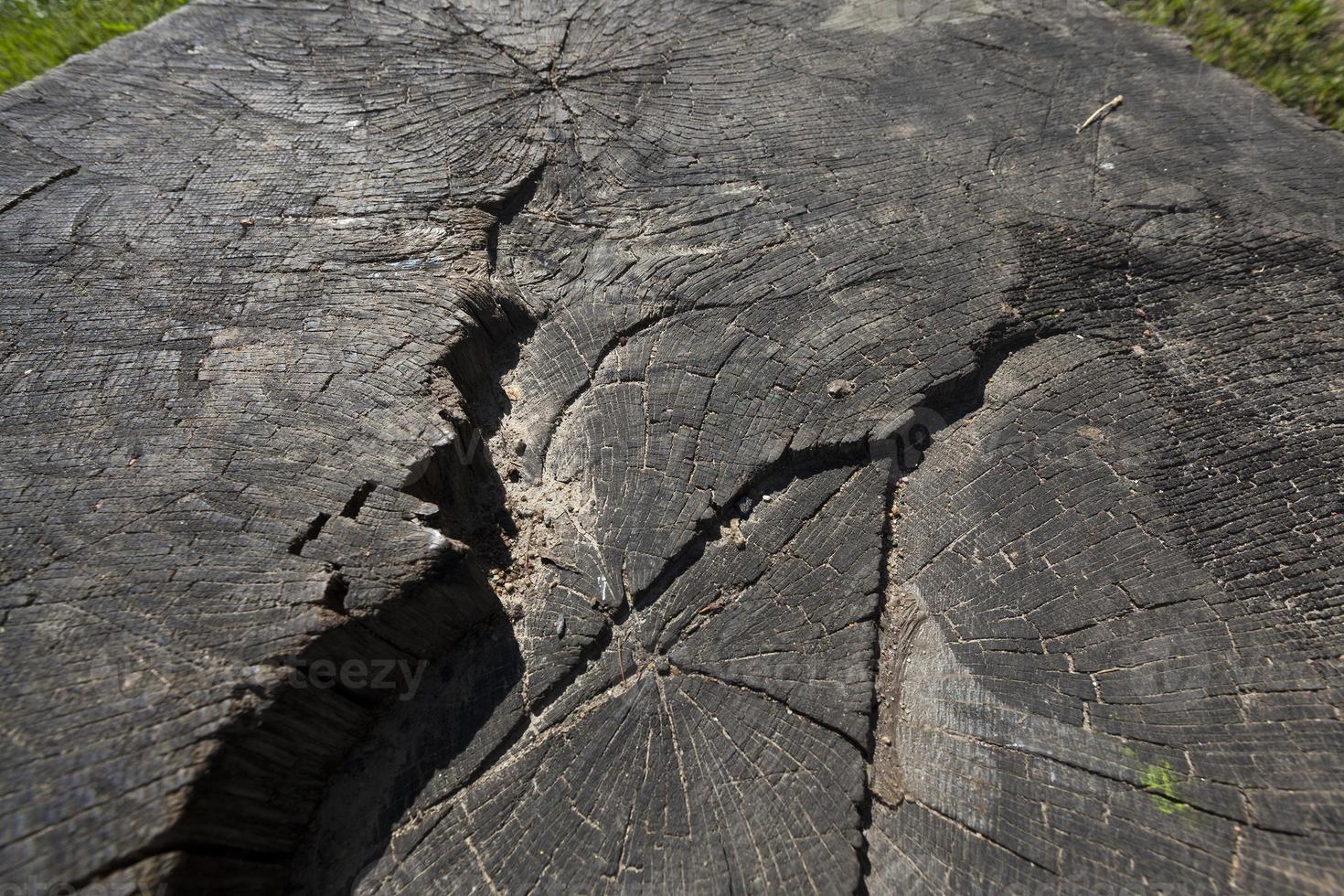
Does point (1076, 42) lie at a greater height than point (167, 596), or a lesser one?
greater

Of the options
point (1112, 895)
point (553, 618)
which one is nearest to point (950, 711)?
point (1112, 895)

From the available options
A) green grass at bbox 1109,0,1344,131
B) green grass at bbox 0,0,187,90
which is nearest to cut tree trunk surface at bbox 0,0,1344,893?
green grass at bbox 1109,0,1344,131

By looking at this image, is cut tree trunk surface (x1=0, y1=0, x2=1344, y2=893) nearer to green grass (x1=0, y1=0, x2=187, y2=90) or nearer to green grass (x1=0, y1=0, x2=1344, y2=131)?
green grass (x1=0, y1=0, x2=1344, y2=131)

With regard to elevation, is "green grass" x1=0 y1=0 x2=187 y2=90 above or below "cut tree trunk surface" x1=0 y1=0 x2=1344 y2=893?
above

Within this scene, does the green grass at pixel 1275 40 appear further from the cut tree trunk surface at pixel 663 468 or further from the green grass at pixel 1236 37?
the cut tree trunk surface at pixel 663 468

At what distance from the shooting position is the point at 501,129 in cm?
234

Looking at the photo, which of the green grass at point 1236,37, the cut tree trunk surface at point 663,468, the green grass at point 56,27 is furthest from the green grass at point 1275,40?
the green grass at point 56,27

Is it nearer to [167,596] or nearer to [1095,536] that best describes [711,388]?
[1095,536]

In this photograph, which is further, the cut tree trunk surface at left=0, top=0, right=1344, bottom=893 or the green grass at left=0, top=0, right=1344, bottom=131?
the green grass at left=0, top=0, right=1344, bottom=131

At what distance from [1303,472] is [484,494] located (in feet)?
6.12

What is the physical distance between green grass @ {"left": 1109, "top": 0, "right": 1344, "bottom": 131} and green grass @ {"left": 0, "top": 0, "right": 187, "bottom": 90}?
467cm

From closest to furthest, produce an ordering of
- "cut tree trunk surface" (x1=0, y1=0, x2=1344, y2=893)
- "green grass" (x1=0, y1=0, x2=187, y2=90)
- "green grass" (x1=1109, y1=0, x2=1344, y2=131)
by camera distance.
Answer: "cut tree trunk surface" (x1=0, y1=0, x2=1344, y2=893)
"green grass" (x1=1109, y1=0, x2=1344, y2=131)
"green grass" (x1=0, y1=0, x2=187, y2=90)

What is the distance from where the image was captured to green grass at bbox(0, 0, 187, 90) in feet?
11.7

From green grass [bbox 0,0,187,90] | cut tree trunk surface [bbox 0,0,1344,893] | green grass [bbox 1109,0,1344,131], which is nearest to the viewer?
cut tree trunk surface [bbox 0,0,1344,893]
